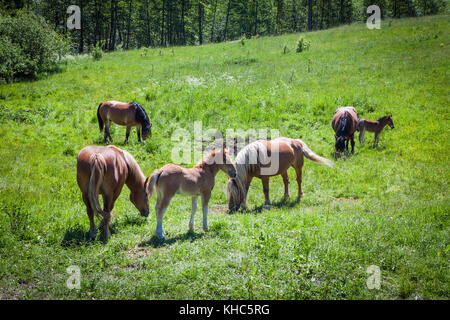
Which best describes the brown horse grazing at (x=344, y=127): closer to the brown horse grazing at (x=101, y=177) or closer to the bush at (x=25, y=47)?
the brown horse grazing at (x=101, y=177)

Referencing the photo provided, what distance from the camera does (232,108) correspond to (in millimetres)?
19297

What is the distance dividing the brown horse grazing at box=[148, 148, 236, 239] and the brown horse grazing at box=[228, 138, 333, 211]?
165cm

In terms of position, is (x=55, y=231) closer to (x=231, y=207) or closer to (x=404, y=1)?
(x=231, y=207)

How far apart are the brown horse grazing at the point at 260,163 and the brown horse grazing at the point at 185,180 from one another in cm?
165

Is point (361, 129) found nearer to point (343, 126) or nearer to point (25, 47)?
point (343, 126)

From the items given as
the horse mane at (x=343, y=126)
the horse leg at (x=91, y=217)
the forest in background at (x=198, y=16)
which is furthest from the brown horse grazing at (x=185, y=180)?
the forest in background at (x=198, y=16)

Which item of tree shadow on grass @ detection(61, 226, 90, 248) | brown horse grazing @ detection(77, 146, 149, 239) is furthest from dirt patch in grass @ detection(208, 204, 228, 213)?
tree shadow on grass @ detection(61, 226, 90, 248)

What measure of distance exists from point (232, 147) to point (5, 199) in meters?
9.05

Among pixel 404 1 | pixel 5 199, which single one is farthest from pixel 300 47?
pixel 404 1

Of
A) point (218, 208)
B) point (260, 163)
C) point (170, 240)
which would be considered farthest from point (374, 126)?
point (170, 240)

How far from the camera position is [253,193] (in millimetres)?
11469

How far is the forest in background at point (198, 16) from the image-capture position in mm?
59781
